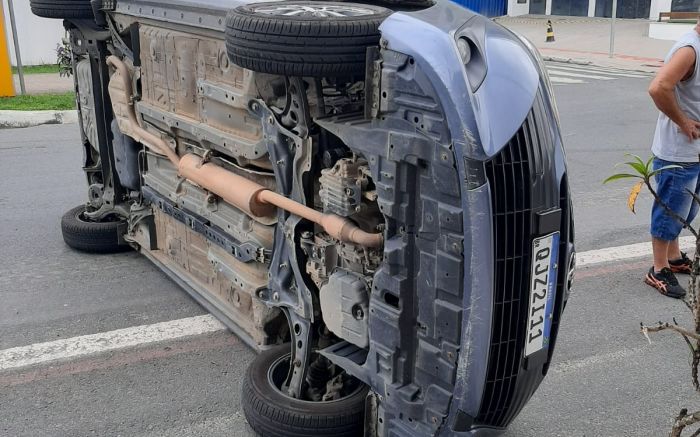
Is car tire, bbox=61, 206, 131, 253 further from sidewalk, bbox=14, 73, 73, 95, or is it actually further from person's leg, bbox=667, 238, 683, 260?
sidewalk, bbox=14, 73, 73, 95

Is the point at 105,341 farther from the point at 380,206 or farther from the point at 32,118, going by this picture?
the point at 32,118

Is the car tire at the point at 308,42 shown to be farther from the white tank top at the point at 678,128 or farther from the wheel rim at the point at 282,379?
the white tank top at the point at 678,128

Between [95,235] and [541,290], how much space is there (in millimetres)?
4016

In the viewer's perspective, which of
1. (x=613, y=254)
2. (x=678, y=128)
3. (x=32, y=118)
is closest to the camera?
(x=678, y=128)

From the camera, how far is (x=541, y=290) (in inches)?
114

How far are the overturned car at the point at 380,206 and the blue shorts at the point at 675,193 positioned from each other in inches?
97.2

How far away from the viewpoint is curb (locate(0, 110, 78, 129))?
428 inches

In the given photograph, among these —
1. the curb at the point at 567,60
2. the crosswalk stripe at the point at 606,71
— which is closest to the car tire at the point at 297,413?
the crosswalk stripe at the point at 606,71

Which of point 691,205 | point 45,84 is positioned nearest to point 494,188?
point 691,205

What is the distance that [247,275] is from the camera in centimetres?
402

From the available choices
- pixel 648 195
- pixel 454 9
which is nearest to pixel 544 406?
pixel 454 9

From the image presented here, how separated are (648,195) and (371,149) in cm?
553

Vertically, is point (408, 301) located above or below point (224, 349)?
above

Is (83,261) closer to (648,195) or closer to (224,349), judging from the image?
(224,349)
